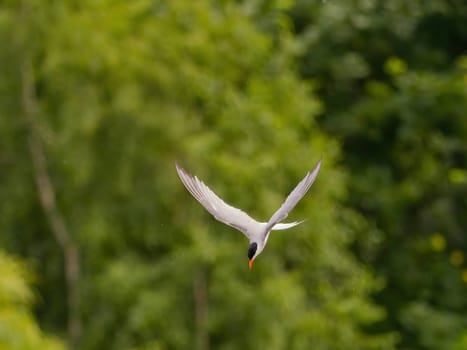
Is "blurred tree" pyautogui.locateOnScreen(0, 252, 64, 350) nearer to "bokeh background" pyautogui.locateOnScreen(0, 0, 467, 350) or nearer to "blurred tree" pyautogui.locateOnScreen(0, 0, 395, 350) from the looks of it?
"bokeh background" pyautogui.locateOnScreen(0, 0, 467, 350)

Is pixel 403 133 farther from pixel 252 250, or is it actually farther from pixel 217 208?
pixel 252 250

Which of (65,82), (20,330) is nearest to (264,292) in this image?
(65,82)

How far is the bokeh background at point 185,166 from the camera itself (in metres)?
13.6

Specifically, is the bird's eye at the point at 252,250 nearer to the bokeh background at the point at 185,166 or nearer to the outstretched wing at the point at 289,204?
the outstretched wing at the point at 289,204

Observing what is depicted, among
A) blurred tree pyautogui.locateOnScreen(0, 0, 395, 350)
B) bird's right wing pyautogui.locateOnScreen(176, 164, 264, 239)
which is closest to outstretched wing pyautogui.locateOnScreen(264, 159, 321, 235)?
bird's right wing pyautogui.locateOnScreen(176, 164, 264, 239)

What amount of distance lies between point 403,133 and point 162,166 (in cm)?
294

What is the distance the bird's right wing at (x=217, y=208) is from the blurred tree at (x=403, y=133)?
958 centimetres

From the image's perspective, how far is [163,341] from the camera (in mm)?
13680

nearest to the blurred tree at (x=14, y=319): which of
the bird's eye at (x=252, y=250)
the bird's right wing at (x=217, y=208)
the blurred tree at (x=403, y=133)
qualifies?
the bird's right wing at (x=217, y=208)

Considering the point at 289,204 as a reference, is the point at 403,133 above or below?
below

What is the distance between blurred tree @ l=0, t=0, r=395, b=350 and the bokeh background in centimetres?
2

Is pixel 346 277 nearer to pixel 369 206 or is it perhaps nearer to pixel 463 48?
pixel 369 206

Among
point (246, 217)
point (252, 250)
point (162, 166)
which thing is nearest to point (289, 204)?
point (252, 250)

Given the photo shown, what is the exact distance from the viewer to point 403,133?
15.4 meters
